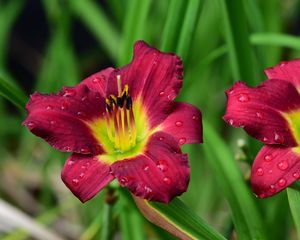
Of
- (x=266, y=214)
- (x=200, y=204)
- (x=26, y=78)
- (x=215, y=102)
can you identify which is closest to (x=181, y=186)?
(x=266, y=214)

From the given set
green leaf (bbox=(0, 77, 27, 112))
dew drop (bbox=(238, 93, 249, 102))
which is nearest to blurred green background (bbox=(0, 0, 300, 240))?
green leaf (bbox=(0, 77, 27, 112))

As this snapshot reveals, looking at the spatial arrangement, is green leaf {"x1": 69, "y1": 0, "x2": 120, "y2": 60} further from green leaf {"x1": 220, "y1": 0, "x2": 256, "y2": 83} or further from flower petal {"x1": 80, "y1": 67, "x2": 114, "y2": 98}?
flower petal {"x1": 80, "y1": 67, "x2": 114, "y2": 98}

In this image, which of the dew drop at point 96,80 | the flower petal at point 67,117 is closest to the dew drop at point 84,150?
the flower petal at point 67,117

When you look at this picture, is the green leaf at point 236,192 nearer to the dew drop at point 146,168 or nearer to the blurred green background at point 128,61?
the blurred green background at point 128,61

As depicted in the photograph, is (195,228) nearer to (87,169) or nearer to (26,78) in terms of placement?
(87,169)

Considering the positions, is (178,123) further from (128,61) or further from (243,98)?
(128,61)
